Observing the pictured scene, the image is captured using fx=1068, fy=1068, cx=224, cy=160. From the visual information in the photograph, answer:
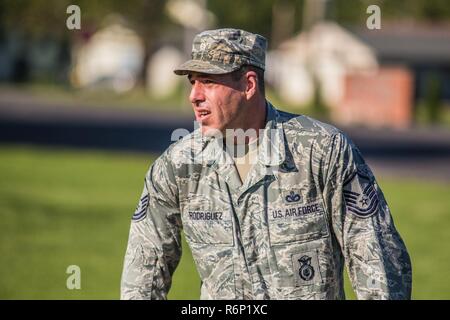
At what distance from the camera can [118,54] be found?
318 feet

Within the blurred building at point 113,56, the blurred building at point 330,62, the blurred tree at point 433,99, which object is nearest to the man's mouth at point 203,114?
the blurred tree at point 433,99

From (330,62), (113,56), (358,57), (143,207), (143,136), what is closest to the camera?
(143,207)

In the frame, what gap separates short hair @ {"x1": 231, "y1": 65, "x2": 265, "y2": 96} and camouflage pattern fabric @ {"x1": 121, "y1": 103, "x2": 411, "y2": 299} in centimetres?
15

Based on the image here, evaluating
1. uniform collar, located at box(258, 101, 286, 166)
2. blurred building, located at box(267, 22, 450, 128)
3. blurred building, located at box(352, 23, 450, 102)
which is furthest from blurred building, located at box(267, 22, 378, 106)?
uniform collar, located at box(258, 101, 286, 166)

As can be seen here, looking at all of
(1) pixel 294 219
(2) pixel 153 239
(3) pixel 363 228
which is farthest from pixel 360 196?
(2) pixel 153 239

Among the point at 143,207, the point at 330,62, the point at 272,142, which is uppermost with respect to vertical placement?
the point at 330,62

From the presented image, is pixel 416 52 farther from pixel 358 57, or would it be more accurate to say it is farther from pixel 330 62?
pixel 330 62

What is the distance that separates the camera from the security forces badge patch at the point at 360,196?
4.37 metres

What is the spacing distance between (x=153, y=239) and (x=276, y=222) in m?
0.54

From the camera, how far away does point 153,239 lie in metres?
4.56
